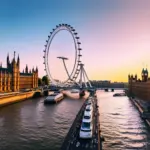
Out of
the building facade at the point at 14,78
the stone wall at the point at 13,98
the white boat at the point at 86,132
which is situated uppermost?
the building facade at the point at 14,78

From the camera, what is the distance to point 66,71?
12562 cm

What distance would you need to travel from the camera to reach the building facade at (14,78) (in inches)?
4013

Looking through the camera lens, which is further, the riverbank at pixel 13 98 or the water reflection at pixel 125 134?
the riverbank at pixel 13 98

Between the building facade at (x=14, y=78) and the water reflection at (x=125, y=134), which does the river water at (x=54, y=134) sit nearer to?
the water reflection at (x=125, y=134)

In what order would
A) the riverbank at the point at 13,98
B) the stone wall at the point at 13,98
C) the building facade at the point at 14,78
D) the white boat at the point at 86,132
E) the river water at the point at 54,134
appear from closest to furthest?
the white boat at the point at 86,132
the river water at the point at 54,134
the stone wall at the point at 13,98
the riverbank at the point at 13,98
the building facade at the point at 14,78

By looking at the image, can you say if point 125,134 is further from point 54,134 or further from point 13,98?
point 13,98

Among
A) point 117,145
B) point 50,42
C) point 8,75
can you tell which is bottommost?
point 117,145

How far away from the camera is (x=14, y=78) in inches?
4486

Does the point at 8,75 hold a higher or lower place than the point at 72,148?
higher

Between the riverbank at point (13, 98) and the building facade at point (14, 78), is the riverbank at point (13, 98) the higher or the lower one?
the lower one

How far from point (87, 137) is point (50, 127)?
14143mm

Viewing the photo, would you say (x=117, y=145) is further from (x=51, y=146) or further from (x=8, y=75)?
(x=8, y=75)

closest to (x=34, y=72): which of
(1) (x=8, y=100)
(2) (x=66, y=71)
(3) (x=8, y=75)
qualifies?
(2) (x=66, y=71)

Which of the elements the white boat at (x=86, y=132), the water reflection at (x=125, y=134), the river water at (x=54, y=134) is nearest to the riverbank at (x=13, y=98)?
the river water at (x=54, y=134)
